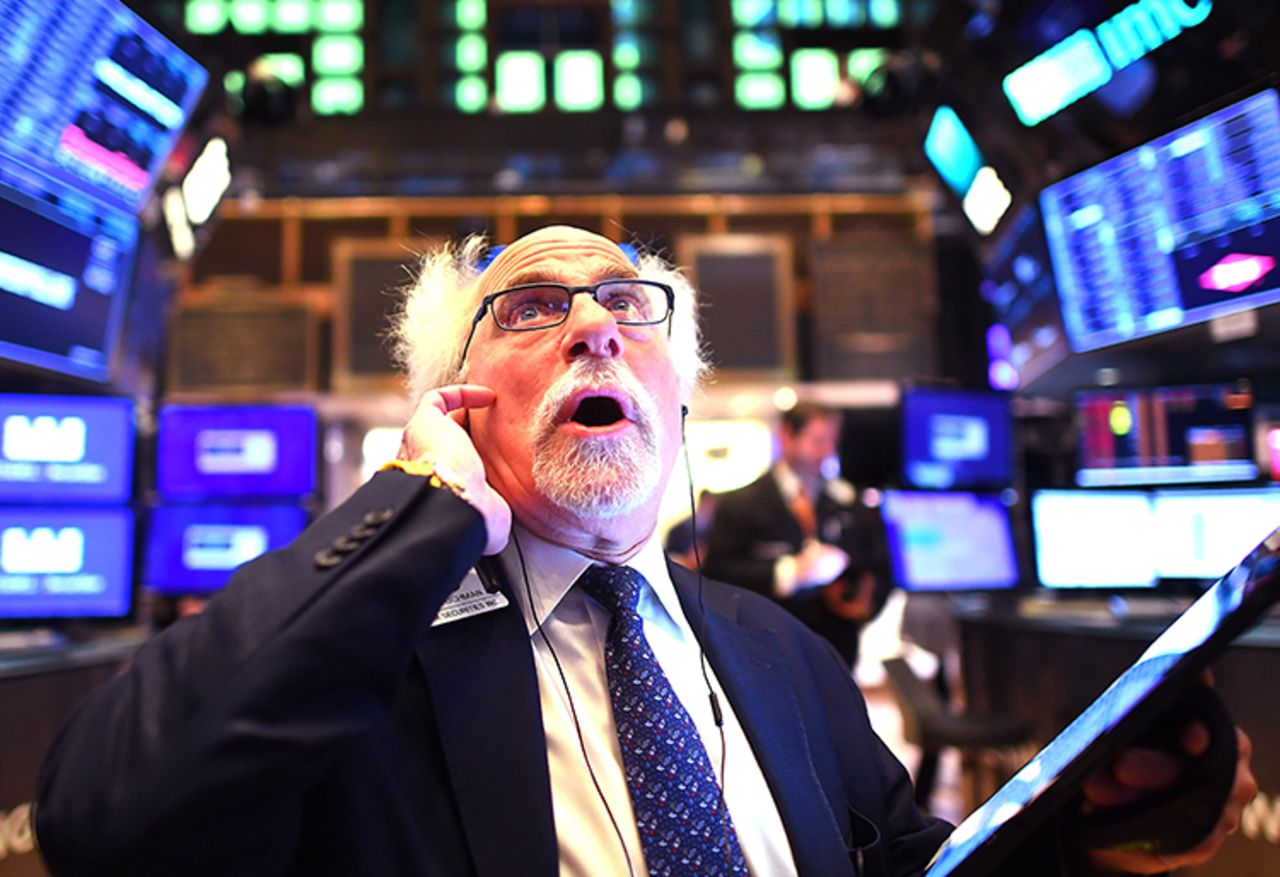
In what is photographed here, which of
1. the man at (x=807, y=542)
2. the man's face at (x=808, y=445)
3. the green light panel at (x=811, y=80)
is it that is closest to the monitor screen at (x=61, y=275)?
→ the man at (x=807, y=542)

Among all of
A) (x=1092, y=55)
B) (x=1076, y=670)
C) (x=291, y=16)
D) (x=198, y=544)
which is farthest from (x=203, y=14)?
(x=1076, y=670)

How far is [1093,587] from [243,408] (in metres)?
3.29

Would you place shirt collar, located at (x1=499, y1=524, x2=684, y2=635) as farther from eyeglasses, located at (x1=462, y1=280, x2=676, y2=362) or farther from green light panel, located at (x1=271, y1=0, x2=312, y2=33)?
green light panel, located at (x1=271, y1=0, x2=312, y2=33)

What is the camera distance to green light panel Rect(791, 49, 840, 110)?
10406 mm

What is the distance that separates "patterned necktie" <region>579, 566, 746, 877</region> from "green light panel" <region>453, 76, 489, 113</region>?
9584mm

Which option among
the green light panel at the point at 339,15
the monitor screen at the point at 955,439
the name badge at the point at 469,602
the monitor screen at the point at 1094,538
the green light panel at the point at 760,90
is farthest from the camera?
the green light panel at the point at 760,90

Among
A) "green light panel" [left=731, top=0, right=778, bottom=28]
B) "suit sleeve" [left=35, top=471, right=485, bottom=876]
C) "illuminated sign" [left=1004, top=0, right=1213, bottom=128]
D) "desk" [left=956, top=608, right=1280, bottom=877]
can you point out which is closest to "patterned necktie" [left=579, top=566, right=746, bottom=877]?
"suit sleeve" [left=35, top=471, right=485, bottom=876]

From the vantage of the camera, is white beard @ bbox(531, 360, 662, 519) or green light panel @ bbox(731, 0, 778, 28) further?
green light panel @ bbox(731, 0, 778, 28)

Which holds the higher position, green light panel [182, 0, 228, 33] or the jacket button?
green light panel [182, 0, 228, 33]

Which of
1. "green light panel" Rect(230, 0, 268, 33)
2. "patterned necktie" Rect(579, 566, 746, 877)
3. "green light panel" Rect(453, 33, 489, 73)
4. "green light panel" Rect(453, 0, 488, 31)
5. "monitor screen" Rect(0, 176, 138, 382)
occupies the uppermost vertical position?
"green light panel" Rect(230, 0, 268, 33)

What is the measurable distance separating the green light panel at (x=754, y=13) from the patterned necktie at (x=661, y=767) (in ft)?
33.9

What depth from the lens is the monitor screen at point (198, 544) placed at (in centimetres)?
401

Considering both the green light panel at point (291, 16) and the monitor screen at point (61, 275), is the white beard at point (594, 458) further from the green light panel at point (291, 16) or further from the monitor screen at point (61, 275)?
the green light panel at point (291, 16)

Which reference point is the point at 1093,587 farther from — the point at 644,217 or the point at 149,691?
the point at 644,217
